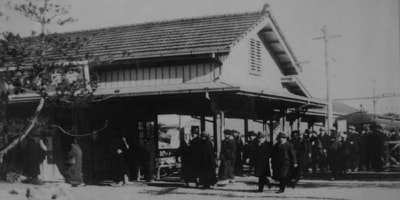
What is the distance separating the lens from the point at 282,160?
11.1 m

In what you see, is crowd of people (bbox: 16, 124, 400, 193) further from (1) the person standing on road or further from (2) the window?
(2) the window

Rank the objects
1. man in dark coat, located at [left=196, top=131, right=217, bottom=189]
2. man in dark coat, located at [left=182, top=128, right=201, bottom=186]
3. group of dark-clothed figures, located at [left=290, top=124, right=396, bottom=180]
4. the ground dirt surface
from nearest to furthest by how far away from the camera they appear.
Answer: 1. the ground dirt surface
2. man in dark coat, located at [left=196, top=131, right=217, bottom=189]
3. man in dark coat, located at [left=182, top=128, right=201, bottom=186]
4. group of dark-clothed figures, located at [left=290, top=124, right=396, bottom=180]

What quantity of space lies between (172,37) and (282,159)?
6258mm

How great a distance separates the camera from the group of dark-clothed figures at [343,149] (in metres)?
14.7

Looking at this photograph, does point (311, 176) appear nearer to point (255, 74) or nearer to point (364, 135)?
point (364, 135)

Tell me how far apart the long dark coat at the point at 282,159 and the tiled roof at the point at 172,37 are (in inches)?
143

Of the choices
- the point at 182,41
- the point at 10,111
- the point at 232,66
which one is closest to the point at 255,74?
the point at 232,66

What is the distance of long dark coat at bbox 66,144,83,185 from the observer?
12.9 metres

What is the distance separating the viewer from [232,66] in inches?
579

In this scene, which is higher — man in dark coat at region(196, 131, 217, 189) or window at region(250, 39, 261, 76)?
window at region(250, 39, 261, 76)

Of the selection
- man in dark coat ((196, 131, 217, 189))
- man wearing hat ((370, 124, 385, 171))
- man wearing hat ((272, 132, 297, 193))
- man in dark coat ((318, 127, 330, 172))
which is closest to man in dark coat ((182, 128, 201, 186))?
man in dark coat ((196, 131, 217, 189))

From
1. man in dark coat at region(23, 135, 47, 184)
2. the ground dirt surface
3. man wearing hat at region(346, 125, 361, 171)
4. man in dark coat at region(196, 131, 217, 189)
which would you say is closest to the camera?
the ground dirt surface

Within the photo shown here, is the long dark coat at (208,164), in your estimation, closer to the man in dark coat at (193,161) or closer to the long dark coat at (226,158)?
the man in dark coat at (193,161)

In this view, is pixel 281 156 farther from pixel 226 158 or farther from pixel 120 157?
pixel 120 157
